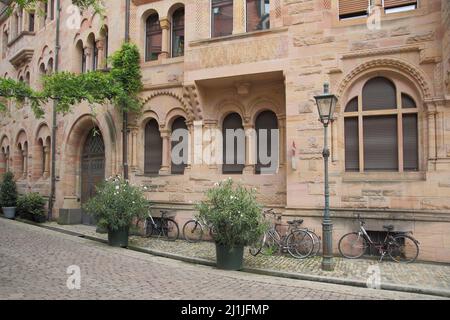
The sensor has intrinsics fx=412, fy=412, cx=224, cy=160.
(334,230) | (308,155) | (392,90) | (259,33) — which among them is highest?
(259,33)

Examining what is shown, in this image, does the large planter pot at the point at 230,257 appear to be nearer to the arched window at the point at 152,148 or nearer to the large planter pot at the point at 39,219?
the arched window at the point at 152,148

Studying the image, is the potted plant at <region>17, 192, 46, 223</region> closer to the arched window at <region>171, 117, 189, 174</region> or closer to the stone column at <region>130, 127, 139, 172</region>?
the stone column at <region>130, 127, 139, 172</region>

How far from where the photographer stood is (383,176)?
10.5 metres

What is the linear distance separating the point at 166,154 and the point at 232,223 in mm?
5943

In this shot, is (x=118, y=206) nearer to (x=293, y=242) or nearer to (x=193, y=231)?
(x=193, y=231)

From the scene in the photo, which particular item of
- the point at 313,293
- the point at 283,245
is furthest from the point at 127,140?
the point at 313,293

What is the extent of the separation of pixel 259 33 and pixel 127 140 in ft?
20.4

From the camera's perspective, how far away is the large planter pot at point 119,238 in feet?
39.5

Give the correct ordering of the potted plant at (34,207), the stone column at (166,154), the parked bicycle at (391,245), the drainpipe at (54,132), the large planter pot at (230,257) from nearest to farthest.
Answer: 1. the large planter pot at (230,257)
2. the parked bicycle at (391,245)
3. the stone column at (166,154)
4. the potted plant at (34,207)
5. the drainpipe at (54,132)

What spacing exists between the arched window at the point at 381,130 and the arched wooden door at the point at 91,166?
1021 centimetres

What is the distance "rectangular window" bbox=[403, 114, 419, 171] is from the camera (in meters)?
10.4

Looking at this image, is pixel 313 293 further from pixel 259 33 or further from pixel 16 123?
pixel 16 123

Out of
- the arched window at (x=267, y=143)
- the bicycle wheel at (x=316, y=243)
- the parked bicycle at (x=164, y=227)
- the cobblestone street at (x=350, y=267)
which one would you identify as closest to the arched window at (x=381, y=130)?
the bicycle wheel at (x=316, y=243)

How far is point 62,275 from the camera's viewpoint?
26.8 feet
